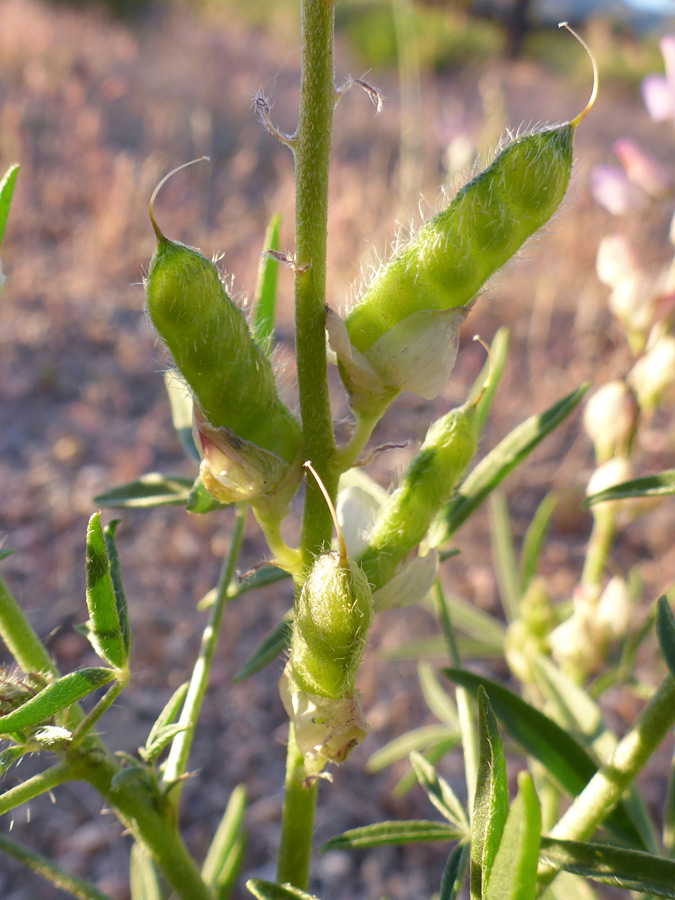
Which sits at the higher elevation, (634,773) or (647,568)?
(647,568)

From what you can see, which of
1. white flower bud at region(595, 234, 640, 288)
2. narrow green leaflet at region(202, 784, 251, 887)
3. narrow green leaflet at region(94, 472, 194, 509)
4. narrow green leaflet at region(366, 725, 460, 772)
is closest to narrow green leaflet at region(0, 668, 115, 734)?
narrow green leaflet at region(94, 472, 194, 509)

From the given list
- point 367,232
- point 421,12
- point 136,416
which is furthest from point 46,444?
point 421,12

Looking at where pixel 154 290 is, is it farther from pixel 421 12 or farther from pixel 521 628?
pixel 421 12

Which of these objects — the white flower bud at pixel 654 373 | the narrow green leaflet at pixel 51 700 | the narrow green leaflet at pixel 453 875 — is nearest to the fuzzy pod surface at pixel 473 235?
the narrow green leaflet at pixel 51 700

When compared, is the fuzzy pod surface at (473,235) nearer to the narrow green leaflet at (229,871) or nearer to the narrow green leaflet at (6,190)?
the narrow green leaflet at (6,190)

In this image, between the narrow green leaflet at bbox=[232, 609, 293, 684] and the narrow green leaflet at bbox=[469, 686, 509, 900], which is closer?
the narrow green leaflet at bbox=[469, 686, 509, 900]

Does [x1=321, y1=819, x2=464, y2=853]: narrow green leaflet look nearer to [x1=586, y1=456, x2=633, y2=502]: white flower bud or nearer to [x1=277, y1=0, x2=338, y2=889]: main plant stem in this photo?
[x1=277, y1=0, x2=338, y2=889]: main plant stem

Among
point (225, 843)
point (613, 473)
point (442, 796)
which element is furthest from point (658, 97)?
point (225, 843)
